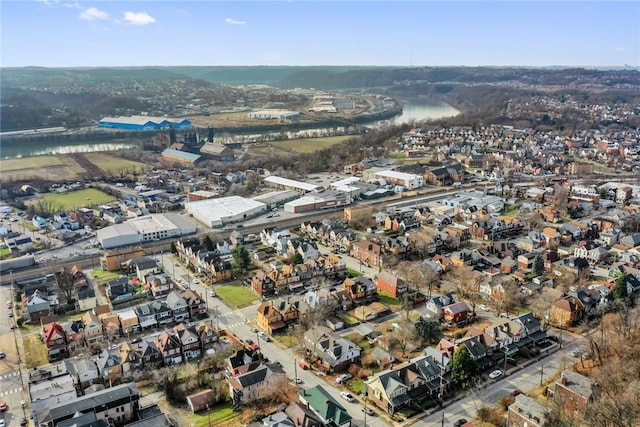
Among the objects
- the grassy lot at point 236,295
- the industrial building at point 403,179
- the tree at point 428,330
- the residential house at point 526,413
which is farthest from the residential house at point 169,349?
the industrial building at point 403,179

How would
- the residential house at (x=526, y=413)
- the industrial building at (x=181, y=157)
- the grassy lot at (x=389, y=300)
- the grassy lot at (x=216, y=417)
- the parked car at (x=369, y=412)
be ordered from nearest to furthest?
the residential house at (x=526, y=413)
the grassy lot at (x=216, y=417)
the parked car at (x=369, y=412)
the grassy lot at (x=389, y=300)
the industrial building at (x=181, y=157)

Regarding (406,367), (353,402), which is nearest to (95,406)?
(353,402)

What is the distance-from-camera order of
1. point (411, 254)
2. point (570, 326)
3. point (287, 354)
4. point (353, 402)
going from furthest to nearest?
point (411, 254) → point (570, 326) → point (287, 354) → point (353, 402)

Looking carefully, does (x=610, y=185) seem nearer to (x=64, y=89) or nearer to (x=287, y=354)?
(x=287, y=354)

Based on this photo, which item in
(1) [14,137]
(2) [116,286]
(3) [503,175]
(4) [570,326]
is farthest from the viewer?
(1) [14,137]

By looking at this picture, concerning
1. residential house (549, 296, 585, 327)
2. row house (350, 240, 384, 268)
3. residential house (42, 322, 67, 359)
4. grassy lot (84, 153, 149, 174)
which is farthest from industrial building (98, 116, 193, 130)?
residential house (549, 296, 585, 327)

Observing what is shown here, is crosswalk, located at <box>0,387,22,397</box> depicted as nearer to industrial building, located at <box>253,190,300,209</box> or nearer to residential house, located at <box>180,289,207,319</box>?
residential house, located at <box>180,289,207,319</box>

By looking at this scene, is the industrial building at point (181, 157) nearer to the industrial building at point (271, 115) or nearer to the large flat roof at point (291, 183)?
the large flat roof at point (291, 183)

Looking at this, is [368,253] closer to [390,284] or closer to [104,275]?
[390,284]
